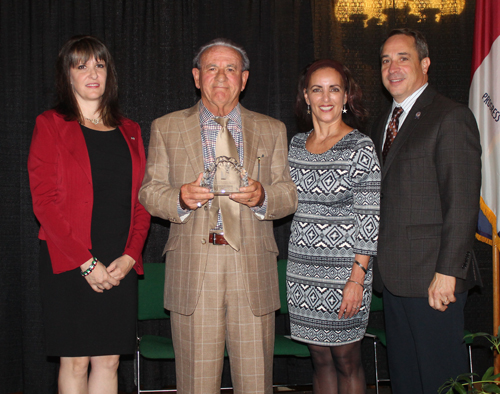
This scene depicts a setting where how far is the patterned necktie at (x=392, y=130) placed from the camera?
2422 mm

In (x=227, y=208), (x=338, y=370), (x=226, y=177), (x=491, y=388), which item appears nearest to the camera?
(x=491, y=388)

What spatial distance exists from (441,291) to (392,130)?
0.89 meters

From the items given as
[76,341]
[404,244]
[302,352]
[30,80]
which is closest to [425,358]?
[404,244]

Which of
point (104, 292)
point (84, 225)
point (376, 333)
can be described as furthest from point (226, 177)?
point (376, 333)

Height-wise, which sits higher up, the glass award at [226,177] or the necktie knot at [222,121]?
the necktie knot at [222,121]

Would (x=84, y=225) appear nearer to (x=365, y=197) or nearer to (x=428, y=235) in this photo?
(x=365, y=197)

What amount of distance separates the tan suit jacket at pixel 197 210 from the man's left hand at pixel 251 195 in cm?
8

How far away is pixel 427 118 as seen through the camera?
7.43 feet

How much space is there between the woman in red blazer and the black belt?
46 cm

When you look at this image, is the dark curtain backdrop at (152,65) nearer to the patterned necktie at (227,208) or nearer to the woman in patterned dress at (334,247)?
the woman in patterned dress at (334,247)

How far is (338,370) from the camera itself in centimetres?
233

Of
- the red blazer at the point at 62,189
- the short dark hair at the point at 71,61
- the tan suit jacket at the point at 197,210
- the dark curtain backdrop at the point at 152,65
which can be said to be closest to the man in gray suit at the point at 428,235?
the tan suit jacket at the point at 197,210

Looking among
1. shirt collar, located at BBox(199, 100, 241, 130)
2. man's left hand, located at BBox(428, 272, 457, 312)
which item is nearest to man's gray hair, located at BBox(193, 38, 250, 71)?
shirt collar, located at BBox(199, 100, 241, 130)

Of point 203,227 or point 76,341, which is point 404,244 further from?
point 76,341
